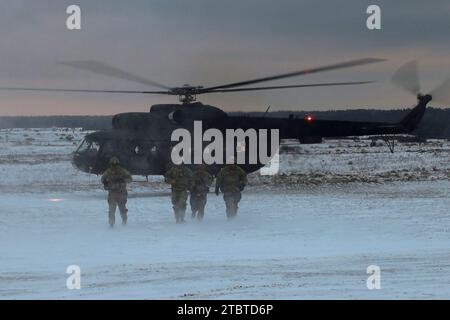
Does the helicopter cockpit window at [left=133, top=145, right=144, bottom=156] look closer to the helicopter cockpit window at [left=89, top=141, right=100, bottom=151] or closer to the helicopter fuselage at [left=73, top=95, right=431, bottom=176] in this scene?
the helicopter fuselage at [left=73, top=95, right=431, bottom=176]

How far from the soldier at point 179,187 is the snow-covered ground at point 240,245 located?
430mm

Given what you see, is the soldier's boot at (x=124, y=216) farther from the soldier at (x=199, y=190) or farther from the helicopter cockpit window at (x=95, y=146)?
the helicopter cockpit window at (x=95, y=146)

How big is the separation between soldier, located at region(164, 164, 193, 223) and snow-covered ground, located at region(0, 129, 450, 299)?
16.9 inches

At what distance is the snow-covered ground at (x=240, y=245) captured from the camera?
9930 millimetres

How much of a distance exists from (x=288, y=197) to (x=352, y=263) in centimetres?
1035

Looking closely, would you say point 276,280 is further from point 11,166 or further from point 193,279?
point 11,166

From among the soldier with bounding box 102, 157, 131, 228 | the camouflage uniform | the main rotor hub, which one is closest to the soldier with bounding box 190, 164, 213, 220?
the camouflage uniform

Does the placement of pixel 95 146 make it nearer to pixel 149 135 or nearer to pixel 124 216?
pixel 149 135

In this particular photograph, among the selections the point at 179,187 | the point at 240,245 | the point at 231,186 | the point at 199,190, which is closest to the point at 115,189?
the point at 179,187

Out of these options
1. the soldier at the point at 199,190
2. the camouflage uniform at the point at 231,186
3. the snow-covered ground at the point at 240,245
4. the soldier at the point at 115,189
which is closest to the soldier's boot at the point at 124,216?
the soldier at the point at 115,189

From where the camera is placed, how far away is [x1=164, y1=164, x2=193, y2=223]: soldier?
53.5 ft

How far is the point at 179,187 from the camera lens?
16.3 metres
